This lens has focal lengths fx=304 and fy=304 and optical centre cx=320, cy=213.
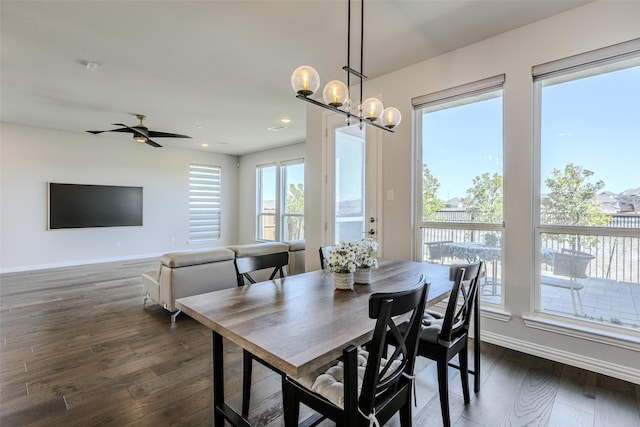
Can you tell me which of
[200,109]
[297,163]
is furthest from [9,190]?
[297,163]

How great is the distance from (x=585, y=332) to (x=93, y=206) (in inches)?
312

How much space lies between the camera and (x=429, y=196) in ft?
10.7

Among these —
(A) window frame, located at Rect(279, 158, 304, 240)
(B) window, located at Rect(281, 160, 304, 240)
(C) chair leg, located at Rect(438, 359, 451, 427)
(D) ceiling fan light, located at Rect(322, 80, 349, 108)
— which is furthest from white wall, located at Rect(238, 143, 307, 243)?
(C) chair leg, located at Rect(438, 359, 451, 427)

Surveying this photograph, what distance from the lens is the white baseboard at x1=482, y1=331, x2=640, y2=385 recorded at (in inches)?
85.2

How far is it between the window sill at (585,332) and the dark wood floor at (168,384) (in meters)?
0.25

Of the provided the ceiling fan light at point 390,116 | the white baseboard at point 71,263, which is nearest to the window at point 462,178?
the ceiling fan light at point 390,116

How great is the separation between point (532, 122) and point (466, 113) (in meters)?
0.63

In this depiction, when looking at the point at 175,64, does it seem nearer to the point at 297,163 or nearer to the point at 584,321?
the point at 297,163

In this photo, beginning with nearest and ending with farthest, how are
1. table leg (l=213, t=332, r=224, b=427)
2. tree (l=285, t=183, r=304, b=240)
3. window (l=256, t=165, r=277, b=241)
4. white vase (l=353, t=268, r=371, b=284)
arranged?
table leg (l=213, t=332, r=224, b=427) → white vase (l=353, t=268, r=371, b=284) → tree (l=285, t=183, r=304, b=240) → window (l=256, t=165, r=277, b=241)

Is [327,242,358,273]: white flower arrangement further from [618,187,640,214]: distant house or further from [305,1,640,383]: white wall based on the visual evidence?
[618,187,640,214]: distant house

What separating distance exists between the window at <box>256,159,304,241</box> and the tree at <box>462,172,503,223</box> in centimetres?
442

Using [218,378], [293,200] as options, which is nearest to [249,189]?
[293,200]

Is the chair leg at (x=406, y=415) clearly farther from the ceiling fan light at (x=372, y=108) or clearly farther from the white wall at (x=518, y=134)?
the ceiling fan light at (x=372, y=108)

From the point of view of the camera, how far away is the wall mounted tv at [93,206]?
5.97 meters
